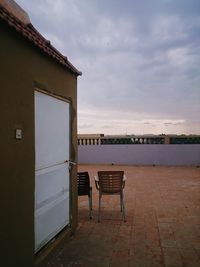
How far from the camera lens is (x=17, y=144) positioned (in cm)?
345

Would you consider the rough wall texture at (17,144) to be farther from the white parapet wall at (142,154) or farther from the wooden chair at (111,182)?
the white parapet wall at (142,154)

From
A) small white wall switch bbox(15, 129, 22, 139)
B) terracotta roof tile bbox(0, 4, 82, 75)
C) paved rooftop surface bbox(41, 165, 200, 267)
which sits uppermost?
terracotta roof tile bbox(0, 4, 82, 75)

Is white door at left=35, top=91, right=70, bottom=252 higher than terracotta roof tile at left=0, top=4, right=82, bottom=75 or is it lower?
lower

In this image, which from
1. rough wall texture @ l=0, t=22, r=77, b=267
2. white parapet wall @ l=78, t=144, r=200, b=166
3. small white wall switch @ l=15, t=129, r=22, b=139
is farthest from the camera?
white parapet wall @ l=78, t=144, r=200, b=166

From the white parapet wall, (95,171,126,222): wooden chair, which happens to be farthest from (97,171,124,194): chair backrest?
the white parapet wall

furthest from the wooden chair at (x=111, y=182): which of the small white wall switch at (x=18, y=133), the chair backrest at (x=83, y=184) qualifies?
the small white wall switch at (x=18, y=133)

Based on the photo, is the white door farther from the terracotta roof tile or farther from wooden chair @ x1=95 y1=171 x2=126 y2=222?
wooden chair @ x1=95 y1=171 x2=126 y2=222

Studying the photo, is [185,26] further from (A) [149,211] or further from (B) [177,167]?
(B) [177,167]

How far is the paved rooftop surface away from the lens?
4309mm

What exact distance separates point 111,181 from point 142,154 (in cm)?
992

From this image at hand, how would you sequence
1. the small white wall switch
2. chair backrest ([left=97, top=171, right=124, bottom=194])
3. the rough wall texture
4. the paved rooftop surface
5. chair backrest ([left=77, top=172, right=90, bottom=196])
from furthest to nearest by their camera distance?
chair backrest ([left=77, top=172, right=90, bottom=196]), chair backrest ([left=97, top=171, right=124, bottom=194]), the paved rooftop surface, the small white wall switch, the rough wall texture

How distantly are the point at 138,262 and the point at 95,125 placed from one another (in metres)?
15.1

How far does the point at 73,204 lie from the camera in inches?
218

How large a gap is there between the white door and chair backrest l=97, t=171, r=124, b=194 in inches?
43.5
